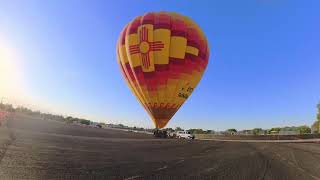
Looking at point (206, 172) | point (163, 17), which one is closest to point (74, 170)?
point (206, 172)

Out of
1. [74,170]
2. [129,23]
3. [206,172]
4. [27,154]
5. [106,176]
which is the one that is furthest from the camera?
[129,23]

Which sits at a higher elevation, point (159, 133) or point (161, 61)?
point (161, 61)

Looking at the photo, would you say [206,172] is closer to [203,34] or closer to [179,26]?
[179,26]

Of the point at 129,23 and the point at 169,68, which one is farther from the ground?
the point at 129,23

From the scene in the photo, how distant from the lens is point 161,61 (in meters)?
42.1

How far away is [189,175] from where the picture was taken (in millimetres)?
14648

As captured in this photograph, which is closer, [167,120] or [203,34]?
[167,120]

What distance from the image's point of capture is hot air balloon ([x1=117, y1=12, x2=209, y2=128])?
4206 cm

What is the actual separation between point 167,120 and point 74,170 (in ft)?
98.0

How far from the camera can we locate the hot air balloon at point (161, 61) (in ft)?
138

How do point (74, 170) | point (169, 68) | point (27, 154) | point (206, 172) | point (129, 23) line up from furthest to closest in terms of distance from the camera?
1. point (129, 23)
2. point (169, 68)
3. point (27, 154)
4. point (206, 172)
5. point (74, 170)

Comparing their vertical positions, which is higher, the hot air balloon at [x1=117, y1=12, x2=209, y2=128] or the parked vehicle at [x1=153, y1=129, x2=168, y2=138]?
the hot air balloon at [x1=117, y1=12, x2=209, y2=128]

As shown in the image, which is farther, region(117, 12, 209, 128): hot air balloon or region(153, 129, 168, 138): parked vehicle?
region(153, 129, 168, 138): parked vehicle

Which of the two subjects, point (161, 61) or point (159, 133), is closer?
point (161, 61)
